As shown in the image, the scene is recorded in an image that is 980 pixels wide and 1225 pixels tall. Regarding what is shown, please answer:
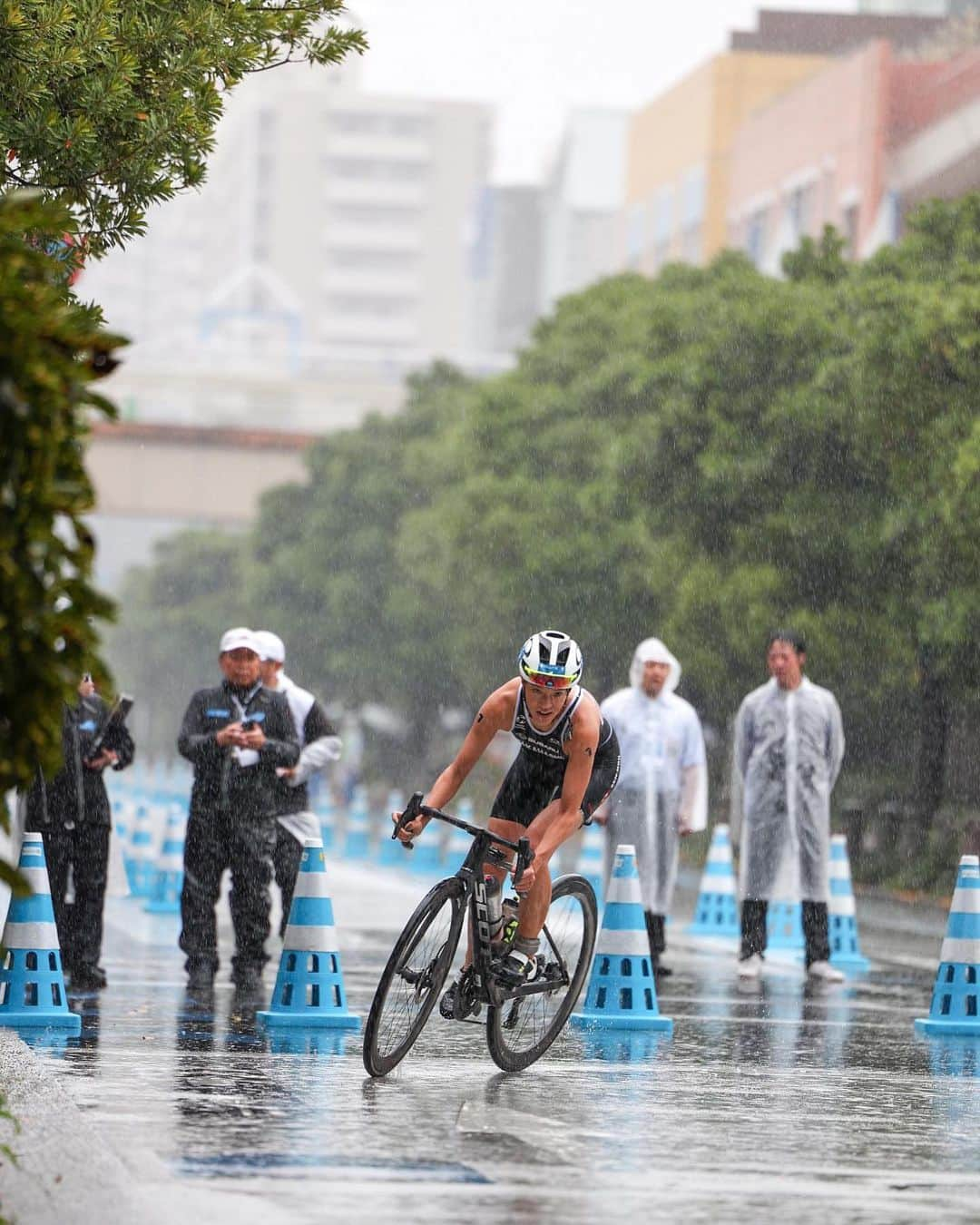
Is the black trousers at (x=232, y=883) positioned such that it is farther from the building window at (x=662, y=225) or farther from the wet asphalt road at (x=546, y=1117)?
the building window at (x=662, y=225)

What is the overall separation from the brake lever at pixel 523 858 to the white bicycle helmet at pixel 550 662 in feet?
1.98

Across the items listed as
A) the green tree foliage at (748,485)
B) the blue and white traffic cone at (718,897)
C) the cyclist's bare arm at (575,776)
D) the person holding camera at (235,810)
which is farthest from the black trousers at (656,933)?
the green tree foliage at (748,485)

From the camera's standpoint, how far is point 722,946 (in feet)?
65.0

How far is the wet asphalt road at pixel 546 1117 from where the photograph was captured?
7.68 meters

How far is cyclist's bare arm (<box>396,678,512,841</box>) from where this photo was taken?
33.9 feet

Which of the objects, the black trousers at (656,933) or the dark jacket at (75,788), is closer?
the dark jacket at (75,788)

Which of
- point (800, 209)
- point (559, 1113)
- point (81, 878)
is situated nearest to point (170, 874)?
point (81, 878)

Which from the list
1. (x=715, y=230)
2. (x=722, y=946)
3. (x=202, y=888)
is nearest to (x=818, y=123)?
(x=715, y=230)

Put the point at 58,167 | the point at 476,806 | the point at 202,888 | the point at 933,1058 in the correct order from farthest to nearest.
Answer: the point at 476,806
the point at 202,888
the point at 933,1058
the point at 58,167

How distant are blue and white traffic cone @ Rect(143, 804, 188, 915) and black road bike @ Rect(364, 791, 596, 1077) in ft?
36.0

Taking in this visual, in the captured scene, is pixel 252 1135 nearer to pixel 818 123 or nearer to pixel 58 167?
pixel 58 167

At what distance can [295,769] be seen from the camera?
1466 cm

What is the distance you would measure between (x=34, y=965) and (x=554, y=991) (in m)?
2.41

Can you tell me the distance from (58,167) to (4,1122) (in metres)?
4.00
